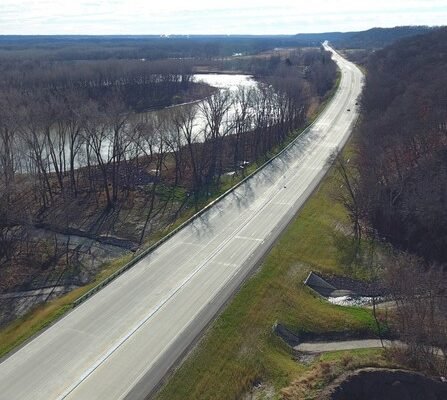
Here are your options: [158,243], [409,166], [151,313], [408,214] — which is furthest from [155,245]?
Answer: [409,166]

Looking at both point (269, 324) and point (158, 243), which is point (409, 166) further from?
point (269, 324)

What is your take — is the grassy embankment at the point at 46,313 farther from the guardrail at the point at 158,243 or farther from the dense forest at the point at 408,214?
the dense forest at the point at 408,214

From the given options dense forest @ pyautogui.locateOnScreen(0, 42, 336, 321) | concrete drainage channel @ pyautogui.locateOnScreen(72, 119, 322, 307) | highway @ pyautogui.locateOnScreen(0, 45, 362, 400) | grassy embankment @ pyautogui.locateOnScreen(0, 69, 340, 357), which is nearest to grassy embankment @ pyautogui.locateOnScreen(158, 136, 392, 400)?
highway @ pyautogui.locateOnScreen(0, 45, 362, 400)

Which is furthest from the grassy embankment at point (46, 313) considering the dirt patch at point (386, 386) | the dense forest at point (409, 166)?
the dense forest at point (409, 166)

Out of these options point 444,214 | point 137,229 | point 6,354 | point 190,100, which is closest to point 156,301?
point 6,354

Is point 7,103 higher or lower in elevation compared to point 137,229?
higher

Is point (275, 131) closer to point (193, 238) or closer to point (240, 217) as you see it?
point (240, 217)
